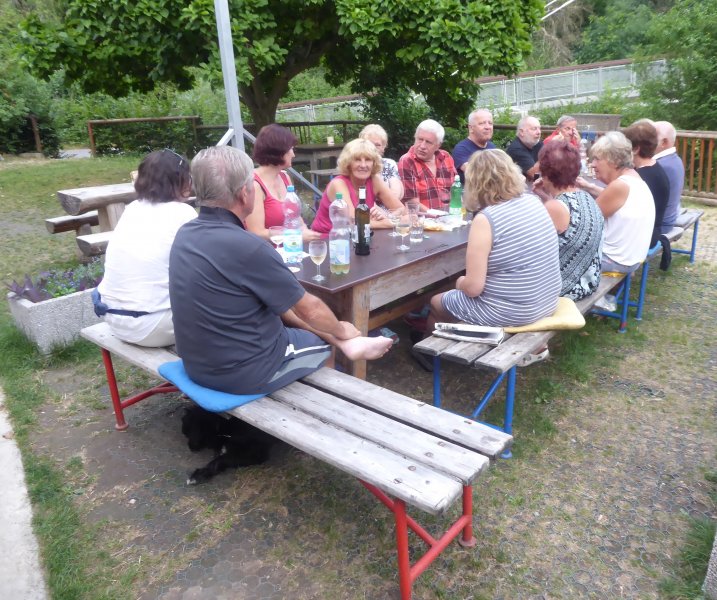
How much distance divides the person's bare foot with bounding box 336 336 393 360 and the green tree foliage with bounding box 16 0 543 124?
4.73 metres

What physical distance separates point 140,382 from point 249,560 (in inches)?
71.5

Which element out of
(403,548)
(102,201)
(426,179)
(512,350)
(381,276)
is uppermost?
(426,179)

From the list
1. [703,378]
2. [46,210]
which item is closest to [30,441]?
[703,378]

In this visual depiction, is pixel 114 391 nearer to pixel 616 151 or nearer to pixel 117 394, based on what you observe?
pixel 117 394

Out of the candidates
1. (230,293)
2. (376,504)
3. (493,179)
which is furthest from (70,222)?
(376,504)

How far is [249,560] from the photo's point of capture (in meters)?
2.35

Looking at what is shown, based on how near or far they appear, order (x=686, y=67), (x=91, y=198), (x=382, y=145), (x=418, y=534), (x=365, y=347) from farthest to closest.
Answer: (x=686, y=67)
(x=91, y=198)
(x=382, y=145)
(x=365, y=347)
(x=418, y=534)

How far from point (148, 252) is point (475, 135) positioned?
3.69 meters

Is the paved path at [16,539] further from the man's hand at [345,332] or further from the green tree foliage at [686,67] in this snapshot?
the green tree foliage at [686,67]

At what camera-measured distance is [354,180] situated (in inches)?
159

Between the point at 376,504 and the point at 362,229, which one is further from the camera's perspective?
the point at 362,229

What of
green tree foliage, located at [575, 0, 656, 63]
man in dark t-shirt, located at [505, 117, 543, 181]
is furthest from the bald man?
green tree foliage, located at [575, 0, 656, 63]

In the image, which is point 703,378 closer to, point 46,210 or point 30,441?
point 30,441

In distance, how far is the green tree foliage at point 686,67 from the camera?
9.52m
